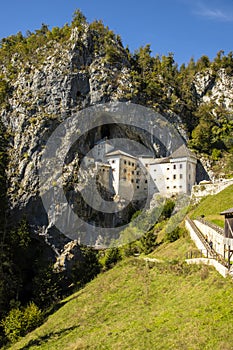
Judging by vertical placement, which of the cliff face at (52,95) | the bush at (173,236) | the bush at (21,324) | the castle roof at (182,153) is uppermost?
the cliff face at (52,95)

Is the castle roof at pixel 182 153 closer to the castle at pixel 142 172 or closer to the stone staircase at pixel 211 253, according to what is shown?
the castle at pixel 142 172

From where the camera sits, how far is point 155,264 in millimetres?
33406

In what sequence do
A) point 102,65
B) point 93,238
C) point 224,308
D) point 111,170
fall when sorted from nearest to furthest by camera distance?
1. point 224,308
2. point 93,238
3. point 111,170
4. point 102,65

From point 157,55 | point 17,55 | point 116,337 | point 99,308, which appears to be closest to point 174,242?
point 99,308

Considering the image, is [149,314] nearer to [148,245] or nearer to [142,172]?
[148,245]

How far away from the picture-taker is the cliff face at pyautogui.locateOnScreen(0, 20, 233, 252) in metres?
68.1

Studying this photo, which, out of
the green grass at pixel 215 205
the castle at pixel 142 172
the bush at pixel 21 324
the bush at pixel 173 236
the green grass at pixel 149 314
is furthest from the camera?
the castle at pixel 142 172

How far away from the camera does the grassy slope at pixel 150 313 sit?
58.7 ft

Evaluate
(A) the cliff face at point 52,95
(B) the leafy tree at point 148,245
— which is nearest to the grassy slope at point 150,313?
(B) the leafy tree at point 148,245

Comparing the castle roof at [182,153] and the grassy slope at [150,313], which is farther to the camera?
the castle roof at [182,153]

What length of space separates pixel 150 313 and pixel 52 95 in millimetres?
58864

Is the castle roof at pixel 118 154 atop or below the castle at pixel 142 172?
atop

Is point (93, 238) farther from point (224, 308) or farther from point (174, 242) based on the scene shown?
point (224, 308)

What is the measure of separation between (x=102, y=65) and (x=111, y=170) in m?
23.1
